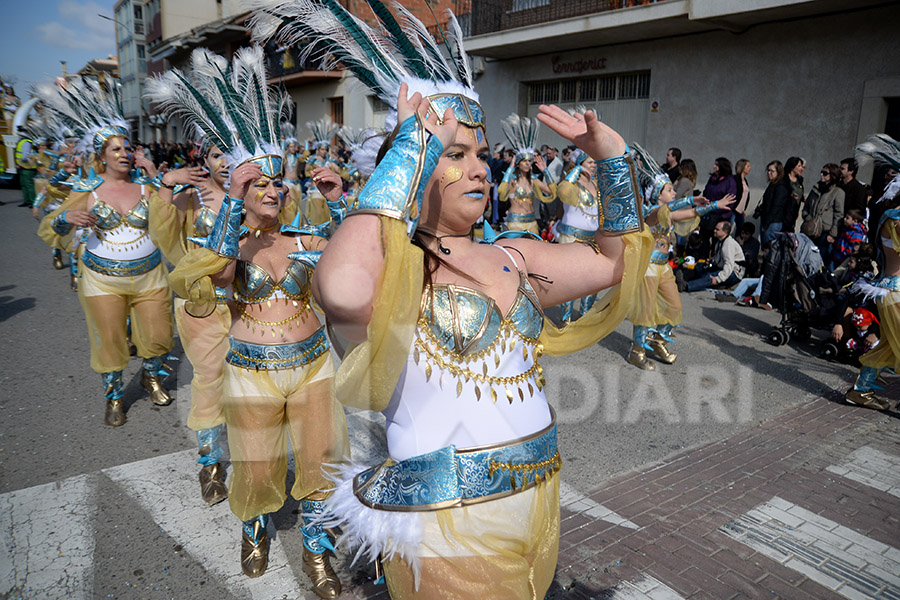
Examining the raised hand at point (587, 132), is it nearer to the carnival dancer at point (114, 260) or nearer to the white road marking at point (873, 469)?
the white road marking at point (873, 469)

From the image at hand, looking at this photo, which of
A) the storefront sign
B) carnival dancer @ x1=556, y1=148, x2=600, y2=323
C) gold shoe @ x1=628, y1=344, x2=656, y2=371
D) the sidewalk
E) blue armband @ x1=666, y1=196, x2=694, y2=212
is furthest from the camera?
the storefront sign

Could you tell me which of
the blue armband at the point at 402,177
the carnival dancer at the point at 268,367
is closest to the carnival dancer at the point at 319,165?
the carnival dancer at the point at 268,367

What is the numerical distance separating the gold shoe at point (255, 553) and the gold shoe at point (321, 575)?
27cm

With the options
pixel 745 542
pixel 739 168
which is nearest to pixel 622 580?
pixel 745 542

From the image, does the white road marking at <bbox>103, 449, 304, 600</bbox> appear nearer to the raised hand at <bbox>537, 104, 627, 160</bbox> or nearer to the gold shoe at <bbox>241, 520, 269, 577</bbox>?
the gold shoe at <bbox>241, 520, 269, 577</bbox>

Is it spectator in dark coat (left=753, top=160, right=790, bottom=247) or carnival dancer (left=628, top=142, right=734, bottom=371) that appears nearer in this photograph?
carnival dancer (left=628, top=142, right=734, bottom=371)

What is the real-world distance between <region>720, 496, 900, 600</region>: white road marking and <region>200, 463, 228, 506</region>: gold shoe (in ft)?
10.2

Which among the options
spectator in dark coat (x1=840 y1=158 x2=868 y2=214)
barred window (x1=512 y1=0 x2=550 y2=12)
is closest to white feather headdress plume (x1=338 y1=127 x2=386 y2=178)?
spectator in dark coat (x1=840 y1=158 x2=868 y2=214)

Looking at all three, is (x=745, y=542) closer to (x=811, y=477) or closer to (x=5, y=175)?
(x=811, y=477)

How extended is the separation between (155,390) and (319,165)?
3.85 m

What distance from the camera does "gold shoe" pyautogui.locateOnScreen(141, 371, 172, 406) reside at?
17.9 ft

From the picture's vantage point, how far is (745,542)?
345 centimetres

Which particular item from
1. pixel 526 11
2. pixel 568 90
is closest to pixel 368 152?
pixel 568 90

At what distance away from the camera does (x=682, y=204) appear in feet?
19.0
